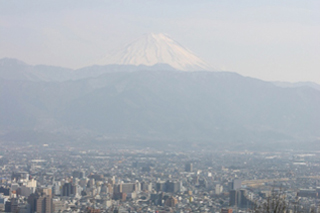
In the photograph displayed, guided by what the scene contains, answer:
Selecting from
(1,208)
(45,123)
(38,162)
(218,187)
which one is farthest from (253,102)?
(1,208)

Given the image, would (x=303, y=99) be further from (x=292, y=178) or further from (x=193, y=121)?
(x=292, y=178)

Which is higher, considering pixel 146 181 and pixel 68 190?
pixel 146 181

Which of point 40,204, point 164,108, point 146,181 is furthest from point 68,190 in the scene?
point 164,108

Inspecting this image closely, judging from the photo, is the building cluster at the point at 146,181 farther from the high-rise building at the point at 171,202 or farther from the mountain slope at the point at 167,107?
the mountain slope at the point at 167,107

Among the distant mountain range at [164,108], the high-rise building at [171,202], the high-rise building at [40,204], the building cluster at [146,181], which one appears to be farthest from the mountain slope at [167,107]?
the high-rise building at [40,204]

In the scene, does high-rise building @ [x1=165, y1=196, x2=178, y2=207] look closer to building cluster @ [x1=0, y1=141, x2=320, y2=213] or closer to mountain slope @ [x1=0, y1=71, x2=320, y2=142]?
building cluster @ [x1=0, y1=141, x2=320, y2=213]

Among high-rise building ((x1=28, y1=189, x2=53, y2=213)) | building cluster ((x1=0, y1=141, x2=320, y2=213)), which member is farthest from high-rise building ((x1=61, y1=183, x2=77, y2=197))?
high-rise building ((x1=28, y1=189, x2=53, y2=213))

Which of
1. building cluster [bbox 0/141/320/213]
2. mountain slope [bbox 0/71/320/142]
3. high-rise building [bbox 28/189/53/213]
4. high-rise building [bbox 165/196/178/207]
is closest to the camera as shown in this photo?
high-rise building [bbox 28/189/53/213]

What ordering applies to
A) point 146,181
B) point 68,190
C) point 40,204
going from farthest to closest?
point 146,181 < point 68,190 < point 40,204

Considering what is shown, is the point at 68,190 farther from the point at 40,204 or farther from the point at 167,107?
the point at 167,107
